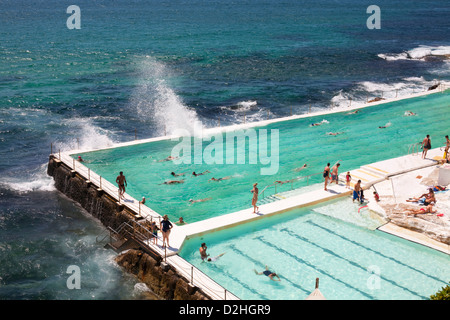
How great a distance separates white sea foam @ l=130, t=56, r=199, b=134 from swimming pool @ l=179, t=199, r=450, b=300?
15.2m

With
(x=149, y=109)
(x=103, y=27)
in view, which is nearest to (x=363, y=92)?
(x=149, y=109)

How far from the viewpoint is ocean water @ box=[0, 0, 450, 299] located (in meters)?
22.4

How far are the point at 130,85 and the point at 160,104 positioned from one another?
26.9 feet

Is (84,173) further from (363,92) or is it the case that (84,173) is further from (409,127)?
(363,92)

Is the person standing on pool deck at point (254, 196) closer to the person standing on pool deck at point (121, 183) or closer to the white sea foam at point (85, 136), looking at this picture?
the person standing on pool deck at point (121, 183)

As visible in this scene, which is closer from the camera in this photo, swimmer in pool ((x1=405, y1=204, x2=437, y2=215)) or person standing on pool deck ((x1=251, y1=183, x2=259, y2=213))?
swimmer in pool ((x1=405, y1=204, x2=437, y2=215))

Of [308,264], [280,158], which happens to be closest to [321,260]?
[308,264]

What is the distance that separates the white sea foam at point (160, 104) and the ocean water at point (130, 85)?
6.1 inches

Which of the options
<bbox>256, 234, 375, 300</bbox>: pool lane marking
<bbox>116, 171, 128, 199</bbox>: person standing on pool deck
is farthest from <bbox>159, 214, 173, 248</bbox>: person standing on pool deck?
<bbox>116, 171, 128, 199</bbox>: person standing on pool deck

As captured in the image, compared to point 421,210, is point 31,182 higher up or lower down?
lower down

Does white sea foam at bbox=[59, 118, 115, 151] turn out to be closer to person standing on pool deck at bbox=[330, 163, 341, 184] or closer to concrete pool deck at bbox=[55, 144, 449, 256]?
concrete pool deck at bbox=[55, 144, 449, 256]

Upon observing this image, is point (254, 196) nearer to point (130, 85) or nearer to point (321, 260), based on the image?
point (321, 260)

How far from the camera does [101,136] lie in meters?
35.6

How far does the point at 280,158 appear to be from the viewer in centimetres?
2881
